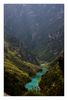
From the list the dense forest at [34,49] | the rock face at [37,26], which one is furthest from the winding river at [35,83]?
the rock face at [37,26]

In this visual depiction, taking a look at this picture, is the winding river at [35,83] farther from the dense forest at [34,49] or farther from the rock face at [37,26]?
the rock face at [37,26]

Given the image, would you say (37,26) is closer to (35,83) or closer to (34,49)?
(34,49)

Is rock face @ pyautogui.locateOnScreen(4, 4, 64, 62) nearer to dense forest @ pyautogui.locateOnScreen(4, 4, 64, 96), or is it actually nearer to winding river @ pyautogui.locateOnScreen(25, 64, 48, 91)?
dense forest @ pyautogui.locateOnScreen(4, 4, 64, 96)

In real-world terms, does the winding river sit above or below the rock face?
below

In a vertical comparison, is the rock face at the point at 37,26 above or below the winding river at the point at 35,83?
above

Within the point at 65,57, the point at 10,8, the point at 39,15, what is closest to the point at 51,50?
the point at 65,57

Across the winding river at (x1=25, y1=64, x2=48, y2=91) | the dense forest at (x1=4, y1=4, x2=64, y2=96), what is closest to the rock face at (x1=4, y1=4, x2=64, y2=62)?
the dense forest at (x1=4, y1=4, x2=64, y2=96)

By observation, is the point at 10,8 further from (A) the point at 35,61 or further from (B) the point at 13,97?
(B) the point at 13,97

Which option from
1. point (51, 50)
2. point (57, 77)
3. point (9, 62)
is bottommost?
point (57, 77)
